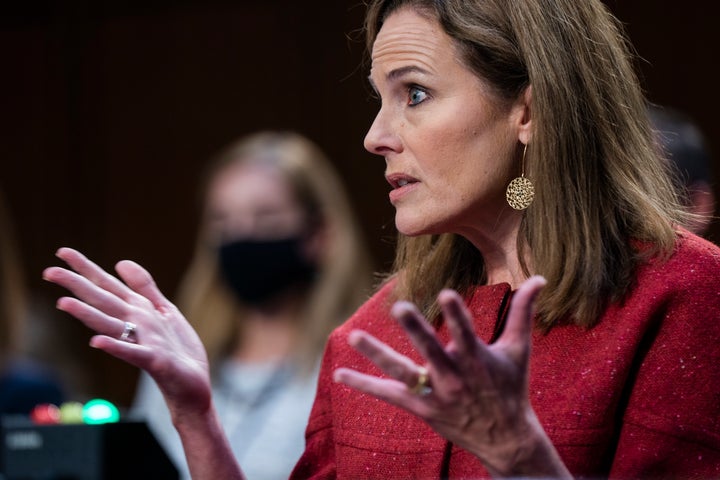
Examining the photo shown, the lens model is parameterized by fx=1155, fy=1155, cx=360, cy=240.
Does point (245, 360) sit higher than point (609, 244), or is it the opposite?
point (609, 244)

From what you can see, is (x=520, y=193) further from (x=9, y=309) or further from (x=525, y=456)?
(x=9, y=309)

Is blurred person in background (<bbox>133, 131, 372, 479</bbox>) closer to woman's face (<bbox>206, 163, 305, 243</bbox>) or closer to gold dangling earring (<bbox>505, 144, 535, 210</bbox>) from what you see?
woman's face (<bbox>206, 163, 305, 243</bbox>)

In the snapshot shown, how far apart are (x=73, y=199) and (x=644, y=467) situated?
4.54 metres

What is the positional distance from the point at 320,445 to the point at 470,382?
2.56ft

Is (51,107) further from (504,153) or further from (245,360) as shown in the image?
(504,153)

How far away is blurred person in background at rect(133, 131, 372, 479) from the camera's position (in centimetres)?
339


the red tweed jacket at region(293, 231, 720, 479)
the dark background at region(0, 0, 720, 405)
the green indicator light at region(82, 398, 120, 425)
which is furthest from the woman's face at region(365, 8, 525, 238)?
the dark background at region(0, 0, 720, 405)

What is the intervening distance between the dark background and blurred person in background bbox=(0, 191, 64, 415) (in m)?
1.62

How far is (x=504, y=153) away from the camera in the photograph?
2.00 metres

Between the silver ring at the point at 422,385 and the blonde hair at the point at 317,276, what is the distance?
1.83 meters

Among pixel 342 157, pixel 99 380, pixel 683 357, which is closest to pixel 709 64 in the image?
pixel 342 157

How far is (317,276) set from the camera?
3.54m

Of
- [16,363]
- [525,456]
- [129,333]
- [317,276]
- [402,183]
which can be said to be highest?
[402,183]

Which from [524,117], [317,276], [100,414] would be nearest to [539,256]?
[524,117]
